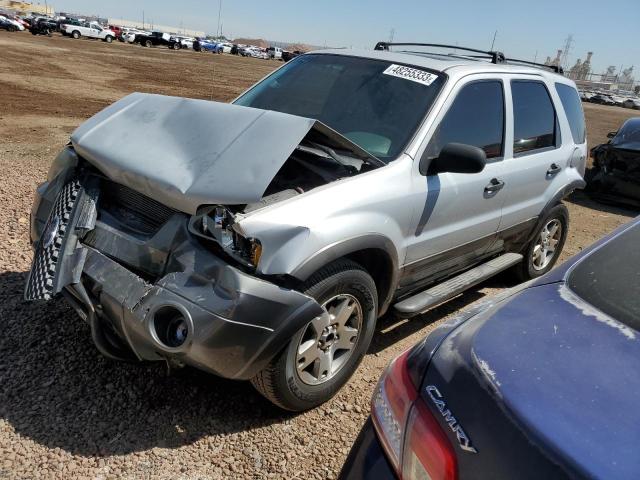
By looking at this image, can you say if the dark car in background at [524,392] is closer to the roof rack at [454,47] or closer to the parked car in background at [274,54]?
the roof rack at [454,47]

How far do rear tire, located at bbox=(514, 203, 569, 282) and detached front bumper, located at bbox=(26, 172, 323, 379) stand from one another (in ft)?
10.4

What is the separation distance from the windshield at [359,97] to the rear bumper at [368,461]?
1902 mm

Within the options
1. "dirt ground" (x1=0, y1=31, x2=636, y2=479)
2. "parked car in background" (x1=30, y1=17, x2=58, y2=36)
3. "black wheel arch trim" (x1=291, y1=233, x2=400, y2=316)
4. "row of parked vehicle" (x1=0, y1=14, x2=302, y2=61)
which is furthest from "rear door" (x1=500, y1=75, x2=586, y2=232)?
"parked car in background" (x1=30, y1=17, x2=58, y2=36)

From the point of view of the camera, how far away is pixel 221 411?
2.96 m

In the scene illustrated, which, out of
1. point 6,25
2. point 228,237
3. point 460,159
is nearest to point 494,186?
point 460,159

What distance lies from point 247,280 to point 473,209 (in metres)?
2.03

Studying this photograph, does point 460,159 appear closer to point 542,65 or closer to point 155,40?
point 542,65

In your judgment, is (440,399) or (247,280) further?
(247,280)

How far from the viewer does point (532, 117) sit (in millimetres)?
4418

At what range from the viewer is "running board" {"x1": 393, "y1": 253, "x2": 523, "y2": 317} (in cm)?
340

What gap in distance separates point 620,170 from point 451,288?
6.80 meters

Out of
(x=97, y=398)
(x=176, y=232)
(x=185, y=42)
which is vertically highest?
(x=176, y=232)

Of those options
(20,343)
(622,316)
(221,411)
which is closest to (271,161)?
(221,411)

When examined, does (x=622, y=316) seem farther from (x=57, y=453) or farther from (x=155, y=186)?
(x=57, y=453)
